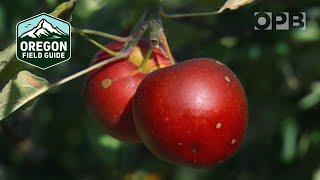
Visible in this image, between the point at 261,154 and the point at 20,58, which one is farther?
the point at 261,154

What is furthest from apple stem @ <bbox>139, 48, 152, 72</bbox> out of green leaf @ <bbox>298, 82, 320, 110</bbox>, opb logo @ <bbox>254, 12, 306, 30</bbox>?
green leaf @ <bbox>298, 82, 320, 110</bbox>

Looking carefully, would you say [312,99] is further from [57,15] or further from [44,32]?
[57,15]

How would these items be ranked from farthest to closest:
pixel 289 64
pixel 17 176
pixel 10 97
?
pixel 17 176
pixel 289 64
pixel 10 97

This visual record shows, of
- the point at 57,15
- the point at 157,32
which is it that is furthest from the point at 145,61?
the point at 57,15

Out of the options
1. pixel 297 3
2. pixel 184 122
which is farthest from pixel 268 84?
pixel 184 122

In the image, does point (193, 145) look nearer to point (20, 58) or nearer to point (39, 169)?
point (20, 58)

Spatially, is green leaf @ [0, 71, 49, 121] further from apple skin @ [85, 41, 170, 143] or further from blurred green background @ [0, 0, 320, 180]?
blurred green background @ [0, 0, 320, 180]
